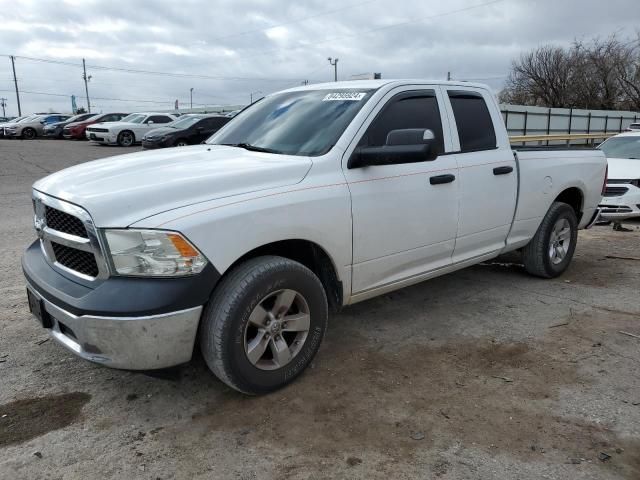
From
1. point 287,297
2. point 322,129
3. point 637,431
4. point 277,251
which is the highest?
point 322,129

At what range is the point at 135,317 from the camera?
Result: 103 inches

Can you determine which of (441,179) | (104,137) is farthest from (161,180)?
(104,137)

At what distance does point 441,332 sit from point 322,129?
6.00 ft

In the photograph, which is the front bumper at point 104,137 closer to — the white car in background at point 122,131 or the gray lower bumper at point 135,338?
the white car in background at point 122,131

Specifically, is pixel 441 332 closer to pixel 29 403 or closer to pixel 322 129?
pixel 322 129

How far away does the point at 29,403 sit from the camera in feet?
10.4

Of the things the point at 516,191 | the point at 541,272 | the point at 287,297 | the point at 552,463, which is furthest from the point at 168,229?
the point at 541,272

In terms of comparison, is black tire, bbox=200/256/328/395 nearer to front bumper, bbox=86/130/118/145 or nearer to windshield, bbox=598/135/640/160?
windshield, bbox=598/135/640/160

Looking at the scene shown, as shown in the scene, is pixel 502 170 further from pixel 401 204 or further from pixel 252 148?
pixel 252 148

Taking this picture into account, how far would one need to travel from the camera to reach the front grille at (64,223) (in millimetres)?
2883

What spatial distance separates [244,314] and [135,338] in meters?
0.57

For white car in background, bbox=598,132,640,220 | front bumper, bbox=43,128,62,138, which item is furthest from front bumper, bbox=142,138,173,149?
front bumper, bbox=43,128,62,138

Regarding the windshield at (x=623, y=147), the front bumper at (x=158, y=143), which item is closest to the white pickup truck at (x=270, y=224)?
the windshield at (x=623, y=147)

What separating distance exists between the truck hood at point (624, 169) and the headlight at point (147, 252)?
846 centimetres
